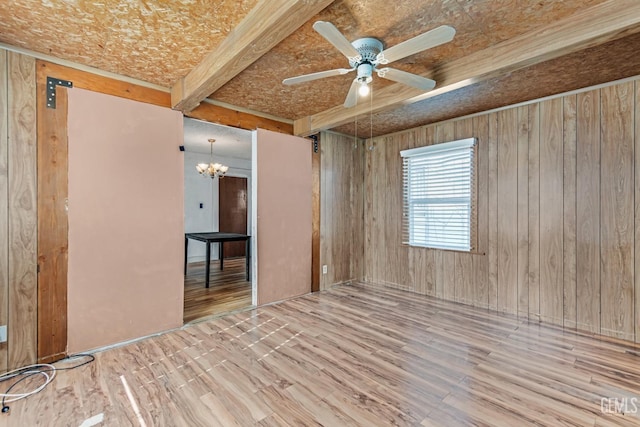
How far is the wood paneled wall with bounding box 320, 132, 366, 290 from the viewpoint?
4.27m

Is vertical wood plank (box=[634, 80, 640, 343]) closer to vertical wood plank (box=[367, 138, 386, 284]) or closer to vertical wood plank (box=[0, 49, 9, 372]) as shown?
vertical wood plank (box=[367, 138, 386, 284])

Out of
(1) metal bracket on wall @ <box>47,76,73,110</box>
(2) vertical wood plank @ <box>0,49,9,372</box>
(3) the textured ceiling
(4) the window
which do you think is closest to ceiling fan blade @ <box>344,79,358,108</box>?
(3) the textured ceiling

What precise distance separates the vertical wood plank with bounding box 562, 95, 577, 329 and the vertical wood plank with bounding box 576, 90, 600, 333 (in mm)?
30

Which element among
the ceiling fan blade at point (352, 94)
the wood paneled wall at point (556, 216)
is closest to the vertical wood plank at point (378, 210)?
the wood paneled wall at point (556, 216)

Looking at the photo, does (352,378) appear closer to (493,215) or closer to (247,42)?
(247,42)

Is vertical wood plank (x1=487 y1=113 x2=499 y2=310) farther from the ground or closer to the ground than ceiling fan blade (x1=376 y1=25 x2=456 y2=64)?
closer to the ground

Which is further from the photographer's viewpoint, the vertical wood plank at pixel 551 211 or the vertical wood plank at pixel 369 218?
the vertical wood plank at pixel 369 218

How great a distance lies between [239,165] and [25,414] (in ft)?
19.2

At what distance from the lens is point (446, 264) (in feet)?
12.5

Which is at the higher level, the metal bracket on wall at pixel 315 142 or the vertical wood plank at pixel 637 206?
the metal bracket on wall at pixel 315 142

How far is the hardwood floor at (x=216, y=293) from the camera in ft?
11.2

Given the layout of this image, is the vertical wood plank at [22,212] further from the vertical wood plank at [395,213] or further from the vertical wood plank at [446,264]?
the vertical wood plank at [446,264]

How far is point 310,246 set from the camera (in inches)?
161

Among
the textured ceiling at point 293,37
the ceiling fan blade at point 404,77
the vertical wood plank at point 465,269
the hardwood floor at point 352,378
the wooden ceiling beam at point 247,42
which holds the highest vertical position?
the textured ceiling at point 293,37
